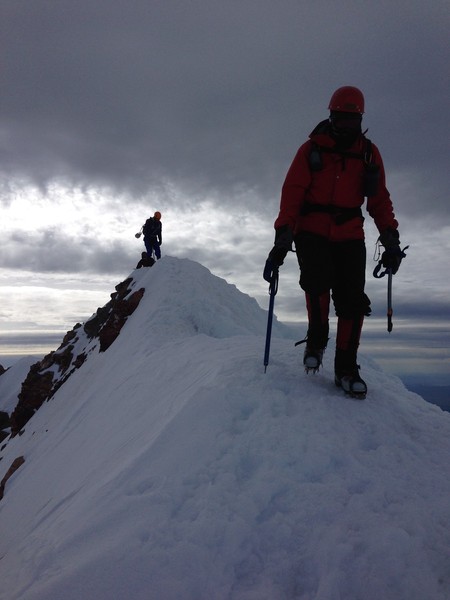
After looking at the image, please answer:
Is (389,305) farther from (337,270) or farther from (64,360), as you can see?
(64,360)

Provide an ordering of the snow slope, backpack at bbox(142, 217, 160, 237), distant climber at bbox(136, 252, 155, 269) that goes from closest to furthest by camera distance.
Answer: backpack at bbox(142, 217, 160, 237) → distant climber at bbox(136, 252, 155, 269) → the snow slope

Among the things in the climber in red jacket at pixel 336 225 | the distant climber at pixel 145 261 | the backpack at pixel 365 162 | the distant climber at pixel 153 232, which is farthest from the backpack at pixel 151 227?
the backpack at pixel 365 162

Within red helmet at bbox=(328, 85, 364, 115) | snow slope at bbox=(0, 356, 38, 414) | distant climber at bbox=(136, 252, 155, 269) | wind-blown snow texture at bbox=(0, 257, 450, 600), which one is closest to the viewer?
wind-blown snow texture at bbox=(0, 257, 450, 600)

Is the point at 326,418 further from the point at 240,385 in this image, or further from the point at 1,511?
the point at 1,511

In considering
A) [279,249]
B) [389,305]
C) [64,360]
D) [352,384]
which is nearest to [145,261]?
[64,360]

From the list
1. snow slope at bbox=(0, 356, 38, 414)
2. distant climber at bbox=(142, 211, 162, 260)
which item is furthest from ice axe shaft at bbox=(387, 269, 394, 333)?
snow slope at bbox=(0, 356, 38, 414)

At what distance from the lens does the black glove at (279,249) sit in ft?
13.7

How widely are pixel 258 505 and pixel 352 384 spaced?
6.33ft

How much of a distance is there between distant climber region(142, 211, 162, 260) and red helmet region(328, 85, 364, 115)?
1629cm

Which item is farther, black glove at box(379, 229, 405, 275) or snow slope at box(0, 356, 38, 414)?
snow slope at box(0, 356, 38, 414)

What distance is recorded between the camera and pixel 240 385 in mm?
4141

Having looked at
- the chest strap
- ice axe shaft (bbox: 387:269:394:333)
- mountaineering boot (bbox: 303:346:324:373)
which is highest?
the chest strap

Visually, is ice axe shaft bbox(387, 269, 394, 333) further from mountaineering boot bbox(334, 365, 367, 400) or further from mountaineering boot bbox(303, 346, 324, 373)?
mountaineering boot bbox(303, 346, 324, 373)

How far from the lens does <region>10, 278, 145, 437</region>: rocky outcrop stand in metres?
18.0
